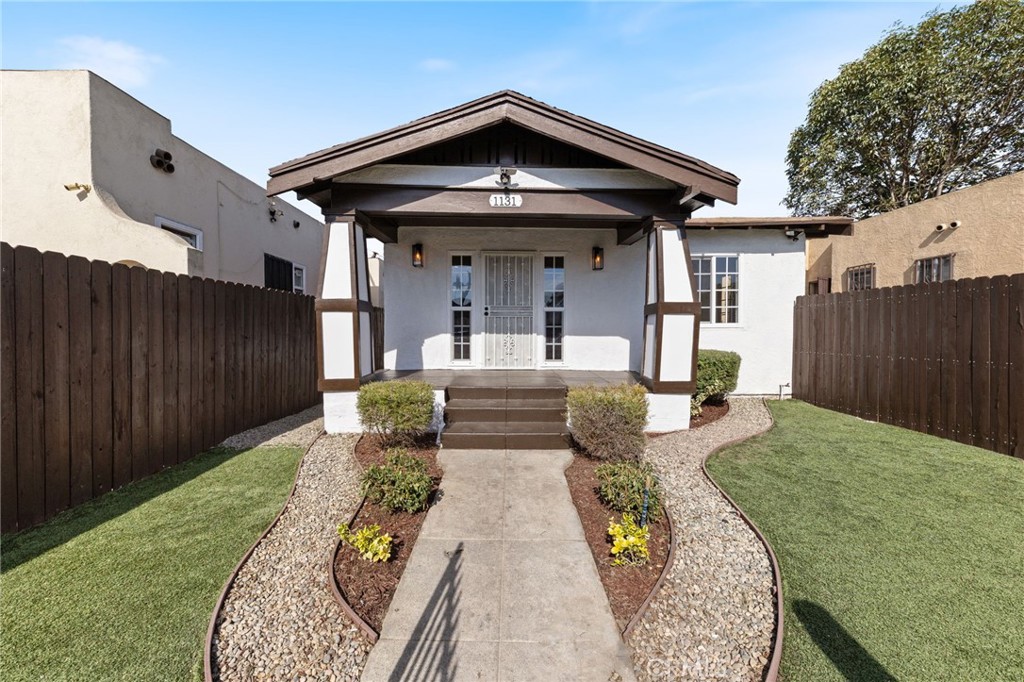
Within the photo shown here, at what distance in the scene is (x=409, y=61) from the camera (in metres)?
8.77

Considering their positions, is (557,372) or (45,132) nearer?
(45,132)

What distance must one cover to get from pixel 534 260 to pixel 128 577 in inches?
282

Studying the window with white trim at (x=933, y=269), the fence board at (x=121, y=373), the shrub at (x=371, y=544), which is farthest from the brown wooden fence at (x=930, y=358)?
the fence board at (x=121, y=373)

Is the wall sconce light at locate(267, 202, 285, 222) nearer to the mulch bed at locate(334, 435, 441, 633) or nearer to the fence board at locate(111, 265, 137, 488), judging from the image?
the fence board at locate(111, 265, 137, 488)

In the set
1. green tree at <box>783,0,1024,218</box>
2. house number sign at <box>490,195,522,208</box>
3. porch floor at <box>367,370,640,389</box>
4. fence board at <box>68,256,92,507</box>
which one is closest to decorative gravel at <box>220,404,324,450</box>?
porch floor at <box>367,370,640,389</box>

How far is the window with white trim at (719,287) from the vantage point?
8.99m

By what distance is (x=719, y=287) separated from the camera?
29.6ft

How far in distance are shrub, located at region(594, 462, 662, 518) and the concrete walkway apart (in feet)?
1.30

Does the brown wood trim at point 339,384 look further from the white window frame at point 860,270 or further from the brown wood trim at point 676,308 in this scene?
the white window frame at point 860,270

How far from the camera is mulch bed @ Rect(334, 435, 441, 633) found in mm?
2743

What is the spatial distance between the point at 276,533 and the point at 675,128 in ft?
39.0

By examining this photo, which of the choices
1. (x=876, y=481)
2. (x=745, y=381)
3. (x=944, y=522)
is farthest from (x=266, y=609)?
(x=745, y=381)

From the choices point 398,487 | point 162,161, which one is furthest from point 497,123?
point 162,161

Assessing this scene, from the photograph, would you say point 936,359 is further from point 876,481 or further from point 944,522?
point 944,522
